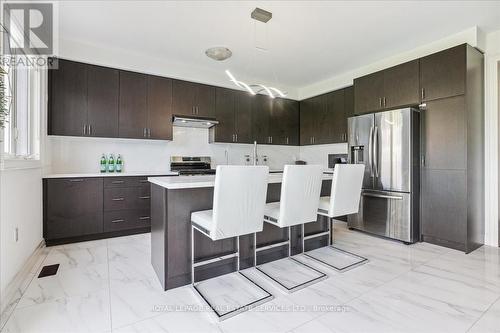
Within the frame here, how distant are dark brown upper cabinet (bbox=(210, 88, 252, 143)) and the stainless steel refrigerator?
2.04 metres

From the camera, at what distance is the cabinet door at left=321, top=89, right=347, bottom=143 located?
4.70 meters

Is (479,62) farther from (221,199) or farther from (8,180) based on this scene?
(8,180)

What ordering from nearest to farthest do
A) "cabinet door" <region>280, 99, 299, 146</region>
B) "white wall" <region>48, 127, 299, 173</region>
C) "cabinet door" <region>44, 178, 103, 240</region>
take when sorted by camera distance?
"cabinet door" <region>44, 178, 103, 240</region>
"white wall" <region>48, 127, 299, 173</region>
"cabinet door" <region>280, 99, 299, 146</region>

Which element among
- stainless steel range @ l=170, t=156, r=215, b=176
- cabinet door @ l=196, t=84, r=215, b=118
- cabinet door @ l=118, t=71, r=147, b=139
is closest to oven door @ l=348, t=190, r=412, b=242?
stainless steel range @ l=170, t=156, r=215, b=176

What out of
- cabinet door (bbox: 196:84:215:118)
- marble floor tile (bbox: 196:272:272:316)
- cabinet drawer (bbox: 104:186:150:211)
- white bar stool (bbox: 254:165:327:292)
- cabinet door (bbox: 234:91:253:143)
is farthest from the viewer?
cabinet door (bbox: 234:91:253:143)

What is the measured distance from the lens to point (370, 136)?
3.68 m

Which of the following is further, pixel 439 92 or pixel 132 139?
pixel 132 139

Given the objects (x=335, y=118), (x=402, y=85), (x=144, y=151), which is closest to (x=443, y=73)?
(x=402, y=85)

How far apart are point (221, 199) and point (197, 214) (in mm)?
393

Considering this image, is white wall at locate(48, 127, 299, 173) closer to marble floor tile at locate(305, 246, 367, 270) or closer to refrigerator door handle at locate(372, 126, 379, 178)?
refrigerator door handle at locate(372, 126, 379, 178)

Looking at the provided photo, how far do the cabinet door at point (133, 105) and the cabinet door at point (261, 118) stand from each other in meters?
2.06

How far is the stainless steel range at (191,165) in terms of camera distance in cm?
431

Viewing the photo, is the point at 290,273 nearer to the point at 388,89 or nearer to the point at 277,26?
the point at 277,26

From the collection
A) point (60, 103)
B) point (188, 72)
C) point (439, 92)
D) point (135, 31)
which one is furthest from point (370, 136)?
point (60, 103)
